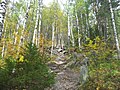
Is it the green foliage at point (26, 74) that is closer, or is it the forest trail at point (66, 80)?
the green foliage at point (26, 74)

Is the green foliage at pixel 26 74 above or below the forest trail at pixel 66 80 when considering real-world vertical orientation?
above

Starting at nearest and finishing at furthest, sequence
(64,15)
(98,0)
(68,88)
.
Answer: (68,88)
(98,0)
(64,15)

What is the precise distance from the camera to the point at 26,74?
9.07 m

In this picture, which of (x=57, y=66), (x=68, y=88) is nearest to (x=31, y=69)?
(x=68, y=88)

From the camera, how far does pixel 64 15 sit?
39.7 metres

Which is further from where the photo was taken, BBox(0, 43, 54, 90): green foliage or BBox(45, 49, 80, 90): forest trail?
BBox(45, 49, 80, 90): forest trail

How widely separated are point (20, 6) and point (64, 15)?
400 inches

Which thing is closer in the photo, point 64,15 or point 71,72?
point 71,72

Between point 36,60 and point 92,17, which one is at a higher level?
point 92,17

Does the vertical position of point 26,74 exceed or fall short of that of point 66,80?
it exceeds it

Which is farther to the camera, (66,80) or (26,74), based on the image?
(66,80)

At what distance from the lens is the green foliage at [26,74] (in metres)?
8.97

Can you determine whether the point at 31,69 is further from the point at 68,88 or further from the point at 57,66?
the point at 57,66

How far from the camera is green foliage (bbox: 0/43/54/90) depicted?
8.97 meters
